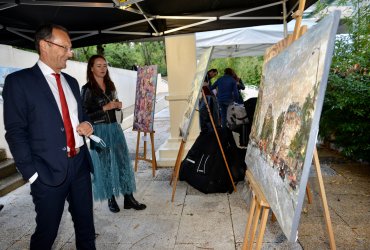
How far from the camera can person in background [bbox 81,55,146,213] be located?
2871 mm

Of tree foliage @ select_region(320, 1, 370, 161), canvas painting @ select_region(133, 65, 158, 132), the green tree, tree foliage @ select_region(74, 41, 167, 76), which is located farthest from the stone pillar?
the green tree

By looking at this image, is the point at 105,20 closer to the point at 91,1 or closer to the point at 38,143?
the point at 91,1

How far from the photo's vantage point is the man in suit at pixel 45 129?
1583 mm

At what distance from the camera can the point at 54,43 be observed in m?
1.67

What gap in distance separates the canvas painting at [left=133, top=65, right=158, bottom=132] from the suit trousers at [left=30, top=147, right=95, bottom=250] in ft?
7.10

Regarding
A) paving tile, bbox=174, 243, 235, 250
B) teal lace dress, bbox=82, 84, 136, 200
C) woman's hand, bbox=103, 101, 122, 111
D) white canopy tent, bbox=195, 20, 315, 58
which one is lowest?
paving tile, bbox=174, 243, 235, 250

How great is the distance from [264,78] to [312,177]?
2472 mm

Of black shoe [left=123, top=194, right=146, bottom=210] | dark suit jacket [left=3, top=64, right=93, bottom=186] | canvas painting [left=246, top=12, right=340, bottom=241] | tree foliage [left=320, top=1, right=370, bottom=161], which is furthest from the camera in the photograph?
tree foliage [left=320, top=1, right=370, bottom=161]

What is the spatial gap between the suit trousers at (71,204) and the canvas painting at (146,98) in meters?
2.16

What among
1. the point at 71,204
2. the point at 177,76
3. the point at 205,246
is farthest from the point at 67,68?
the point at 205,246

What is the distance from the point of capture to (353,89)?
3.94 m

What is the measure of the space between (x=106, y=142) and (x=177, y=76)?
2.12 meters

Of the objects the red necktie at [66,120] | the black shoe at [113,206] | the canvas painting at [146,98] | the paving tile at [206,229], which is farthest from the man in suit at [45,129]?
the canvas painting at [146,98]

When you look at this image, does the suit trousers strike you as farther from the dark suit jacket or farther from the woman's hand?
the woman's hand
